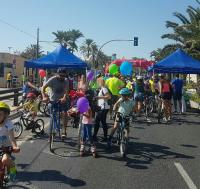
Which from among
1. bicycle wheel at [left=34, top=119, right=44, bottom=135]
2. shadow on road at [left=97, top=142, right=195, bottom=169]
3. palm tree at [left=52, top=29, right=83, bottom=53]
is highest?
palm tree at [left=52, top=29, right=83, bottom=53]

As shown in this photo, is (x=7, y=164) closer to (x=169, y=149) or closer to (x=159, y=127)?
(x=169, y=149)

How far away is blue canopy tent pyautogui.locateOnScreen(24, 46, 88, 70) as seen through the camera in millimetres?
18172

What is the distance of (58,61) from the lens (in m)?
18.2

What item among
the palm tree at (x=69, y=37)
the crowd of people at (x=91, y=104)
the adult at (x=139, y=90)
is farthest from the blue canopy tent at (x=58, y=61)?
the palm tree at (x=69, y=37)

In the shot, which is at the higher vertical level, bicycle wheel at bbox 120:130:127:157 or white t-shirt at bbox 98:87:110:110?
white t-shirt at bbox 98:87:110:110

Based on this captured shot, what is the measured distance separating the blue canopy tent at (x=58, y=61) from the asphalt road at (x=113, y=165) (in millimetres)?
5675

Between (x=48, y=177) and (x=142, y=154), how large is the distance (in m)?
3.12

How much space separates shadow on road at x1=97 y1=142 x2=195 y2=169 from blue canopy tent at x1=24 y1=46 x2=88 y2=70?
7.49 m

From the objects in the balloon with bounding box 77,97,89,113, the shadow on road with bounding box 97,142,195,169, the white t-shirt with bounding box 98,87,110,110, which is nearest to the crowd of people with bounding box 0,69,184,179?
the white t-shirt with bounding box 98,87,110,110

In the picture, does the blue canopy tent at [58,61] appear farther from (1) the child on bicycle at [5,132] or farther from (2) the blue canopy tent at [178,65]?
(1) the child on bicycle at [5,132]

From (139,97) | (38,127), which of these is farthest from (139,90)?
(38,127)

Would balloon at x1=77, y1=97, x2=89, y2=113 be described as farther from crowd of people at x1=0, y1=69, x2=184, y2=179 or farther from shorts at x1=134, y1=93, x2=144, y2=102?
shorts at x1=134, y1=93, x2=144, y2=102

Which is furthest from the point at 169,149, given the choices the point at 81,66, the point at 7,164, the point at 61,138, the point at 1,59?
the point at 1,59

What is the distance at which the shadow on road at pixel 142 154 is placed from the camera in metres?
9.31
